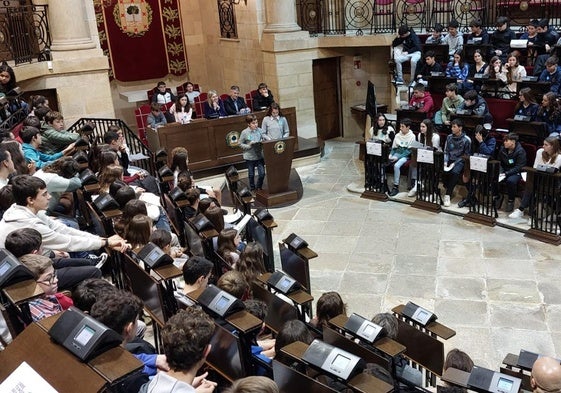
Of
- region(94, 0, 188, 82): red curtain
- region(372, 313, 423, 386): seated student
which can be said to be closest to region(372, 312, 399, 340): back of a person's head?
region(372, 313, 423, 386): seated student

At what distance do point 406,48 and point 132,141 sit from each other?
5102 millimetres

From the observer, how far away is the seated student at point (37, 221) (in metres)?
3.83

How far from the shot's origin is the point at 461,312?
5398mm

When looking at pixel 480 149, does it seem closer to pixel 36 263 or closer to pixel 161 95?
pixel 161 95

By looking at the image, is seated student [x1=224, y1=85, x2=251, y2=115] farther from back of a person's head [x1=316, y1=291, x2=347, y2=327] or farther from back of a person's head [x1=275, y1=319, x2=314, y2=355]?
back of a person's head [x1=275, y1=319, x2=314, y2=355]

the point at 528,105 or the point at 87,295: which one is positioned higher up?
the point at 87,295

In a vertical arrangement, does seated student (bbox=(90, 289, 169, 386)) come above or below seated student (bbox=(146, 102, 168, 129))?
above

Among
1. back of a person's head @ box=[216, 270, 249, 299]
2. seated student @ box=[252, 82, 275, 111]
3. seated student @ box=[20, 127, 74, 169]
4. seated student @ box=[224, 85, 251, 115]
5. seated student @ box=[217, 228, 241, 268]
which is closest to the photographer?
back of a person's head @ box=[216, 270, 249, 299]

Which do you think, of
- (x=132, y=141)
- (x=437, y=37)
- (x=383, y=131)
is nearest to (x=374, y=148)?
(x=383, y=131)

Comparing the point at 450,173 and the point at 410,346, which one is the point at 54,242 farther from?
the point at 450,173

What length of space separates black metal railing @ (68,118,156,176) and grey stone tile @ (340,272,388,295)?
129 inches

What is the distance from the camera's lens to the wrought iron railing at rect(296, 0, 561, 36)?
37.0ft

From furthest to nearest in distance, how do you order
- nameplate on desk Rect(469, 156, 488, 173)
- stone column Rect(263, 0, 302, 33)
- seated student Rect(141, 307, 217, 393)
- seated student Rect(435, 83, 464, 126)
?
1. stone column Rect(263, 0, 302, 33)
2. seated student Rect(435, 83, 464, 126)
3. nameplate on desk Rect(469, 156, 488, 173)
4. seated student Rect(141, 307, 217, 393)

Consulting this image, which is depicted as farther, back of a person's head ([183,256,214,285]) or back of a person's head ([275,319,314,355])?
back of a person's head ([183,256,214,285])
